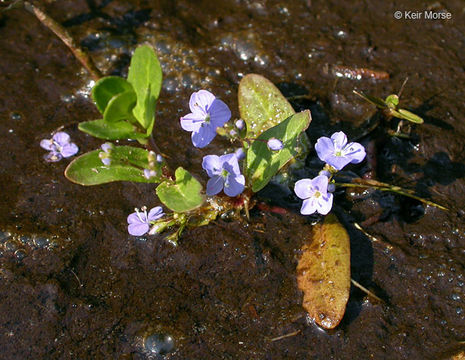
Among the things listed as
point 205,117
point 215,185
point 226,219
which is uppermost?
point 205,117

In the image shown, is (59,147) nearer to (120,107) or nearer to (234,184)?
(120,107)

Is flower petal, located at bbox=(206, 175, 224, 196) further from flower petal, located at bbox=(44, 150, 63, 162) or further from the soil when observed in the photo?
flower petal, located at bbox=(44, 150, 63, 162)

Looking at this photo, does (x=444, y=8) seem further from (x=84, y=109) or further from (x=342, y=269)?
(x=84, y=109)

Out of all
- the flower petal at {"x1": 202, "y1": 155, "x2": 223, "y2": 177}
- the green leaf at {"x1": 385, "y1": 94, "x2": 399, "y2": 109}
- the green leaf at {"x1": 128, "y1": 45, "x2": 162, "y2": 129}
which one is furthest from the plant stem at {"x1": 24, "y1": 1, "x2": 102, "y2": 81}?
the green leaf at {"x1": 385, "y1": 94, "x2": 399, "y2": 109}

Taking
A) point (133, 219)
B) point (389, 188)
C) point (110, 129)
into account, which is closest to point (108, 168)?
point (110, 129)

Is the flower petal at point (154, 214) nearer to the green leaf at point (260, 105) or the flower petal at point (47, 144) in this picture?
the green leaf at point (260, 105)

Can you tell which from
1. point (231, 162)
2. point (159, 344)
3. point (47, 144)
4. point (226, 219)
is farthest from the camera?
point (47, 144)
